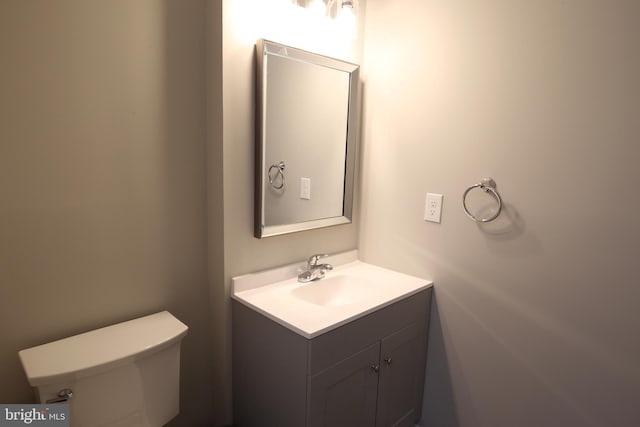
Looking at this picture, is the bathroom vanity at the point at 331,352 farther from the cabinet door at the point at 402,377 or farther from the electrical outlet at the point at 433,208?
the electrical outlet at the point at 433,208

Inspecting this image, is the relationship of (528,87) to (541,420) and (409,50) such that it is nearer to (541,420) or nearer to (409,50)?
(409,50)

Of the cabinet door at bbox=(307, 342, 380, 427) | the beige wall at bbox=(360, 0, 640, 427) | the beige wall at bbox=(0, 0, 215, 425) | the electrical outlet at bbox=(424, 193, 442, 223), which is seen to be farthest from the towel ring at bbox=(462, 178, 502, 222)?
the beige wall at bbox=(0, 0, 215, 425)

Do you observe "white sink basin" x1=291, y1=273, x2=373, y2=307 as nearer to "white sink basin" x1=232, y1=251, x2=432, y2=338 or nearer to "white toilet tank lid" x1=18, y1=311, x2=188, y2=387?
"white sink basin" x1=232, y1=251, x2=432, y2=338

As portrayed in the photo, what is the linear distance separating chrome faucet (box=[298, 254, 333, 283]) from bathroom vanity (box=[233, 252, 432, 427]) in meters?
0.04

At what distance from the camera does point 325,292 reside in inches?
67.5

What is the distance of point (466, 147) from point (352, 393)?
109cm

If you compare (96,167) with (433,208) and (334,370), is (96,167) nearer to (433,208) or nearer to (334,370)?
(334,370)

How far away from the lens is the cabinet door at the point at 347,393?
49.0 inches

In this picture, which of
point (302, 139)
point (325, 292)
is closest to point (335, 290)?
point (325, 292)

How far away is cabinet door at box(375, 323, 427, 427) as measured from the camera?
60.0 inches

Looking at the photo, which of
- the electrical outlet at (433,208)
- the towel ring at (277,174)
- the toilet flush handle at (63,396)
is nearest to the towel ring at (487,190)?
the electrical outlet at (433,208)

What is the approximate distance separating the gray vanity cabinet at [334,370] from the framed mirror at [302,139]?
1.56 feet

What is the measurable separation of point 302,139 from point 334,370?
98 centimetres

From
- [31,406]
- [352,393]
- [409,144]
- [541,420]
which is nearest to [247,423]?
[352,393]
